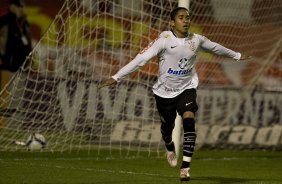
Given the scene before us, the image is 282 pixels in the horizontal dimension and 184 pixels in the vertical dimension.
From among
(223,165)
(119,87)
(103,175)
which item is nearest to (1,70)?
(119,87)

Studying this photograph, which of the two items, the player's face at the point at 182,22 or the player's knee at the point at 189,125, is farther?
the player's face at the point at 182,22

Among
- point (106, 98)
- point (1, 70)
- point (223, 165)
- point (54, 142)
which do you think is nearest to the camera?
point (223, 165)

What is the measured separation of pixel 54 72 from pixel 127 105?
1.24m

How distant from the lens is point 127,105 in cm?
1406

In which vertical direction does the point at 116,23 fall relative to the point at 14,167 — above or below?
above

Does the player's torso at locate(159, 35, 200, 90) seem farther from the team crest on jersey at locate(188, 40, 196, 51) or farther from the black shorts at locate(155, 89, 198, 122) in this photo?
the black shorts at locate(155, 89, 198, 122)

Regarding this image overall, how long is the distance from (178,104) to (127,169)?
57.9 inches

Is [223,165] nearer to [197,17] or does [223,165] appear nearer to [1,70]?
[197,17]

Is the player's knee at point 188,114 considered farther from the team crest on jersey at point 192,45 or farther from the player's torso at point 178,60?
the team crest on jersey at point 192,45

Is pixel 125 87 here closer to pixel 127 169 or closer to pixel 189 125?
pixel 127 169

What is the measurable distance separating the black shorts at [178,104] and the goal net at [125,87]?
2.88 m

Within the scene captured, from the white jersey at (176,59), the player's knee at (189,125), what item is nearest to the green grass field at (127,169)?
the player's knee at (189,125)

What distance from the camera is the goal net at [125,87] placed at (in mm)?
13422

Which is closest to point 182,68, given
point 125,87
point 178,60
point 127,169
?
point 178,60
